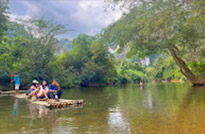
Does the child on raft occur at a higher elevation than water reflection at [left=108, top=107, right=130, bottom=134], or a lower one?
higher

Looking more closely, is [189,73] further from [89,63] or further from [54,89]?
[54,89]

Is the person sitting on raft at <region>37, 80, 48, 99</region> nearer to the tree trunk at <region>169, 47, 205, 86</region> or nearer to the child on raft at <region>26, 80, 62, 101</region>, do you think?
the child on raft at <region>26, 80, 62, 101</region>

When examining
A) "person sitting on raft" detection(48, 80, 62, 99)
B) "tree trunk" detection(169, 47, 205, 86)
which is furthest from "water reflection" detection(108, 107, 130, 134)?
"tree trunk" detection(169, 47, 205, 86)

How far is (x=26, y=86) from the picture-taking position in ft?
102

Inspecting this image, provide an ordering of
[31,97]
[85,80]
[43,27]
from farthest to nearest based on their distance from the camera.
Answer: [85,80]
[43,27]
[31,97]

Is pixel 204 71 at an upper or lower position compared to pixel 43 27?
lower

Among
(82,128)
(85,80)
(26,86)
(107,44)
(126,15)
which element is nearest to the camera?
(82,128)


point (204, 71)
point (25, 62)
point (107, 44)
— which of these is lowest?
point (204, 71)

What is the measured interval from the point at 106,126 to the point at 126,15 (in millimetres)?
20055

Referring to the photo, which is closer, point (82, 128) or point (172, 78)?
point (82, 128)

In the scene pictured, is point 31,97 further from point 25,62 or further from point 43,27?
point 43,27

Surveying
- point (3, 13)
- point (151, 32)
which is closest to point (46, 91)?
point (151, 32)

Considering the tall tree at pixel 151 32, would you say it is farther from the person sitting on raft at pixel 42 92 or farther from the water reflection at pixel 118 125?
the water reflection at pixel 118 125

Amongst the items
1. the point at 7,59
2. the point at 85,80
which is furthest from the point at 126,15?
the point at 85,80
